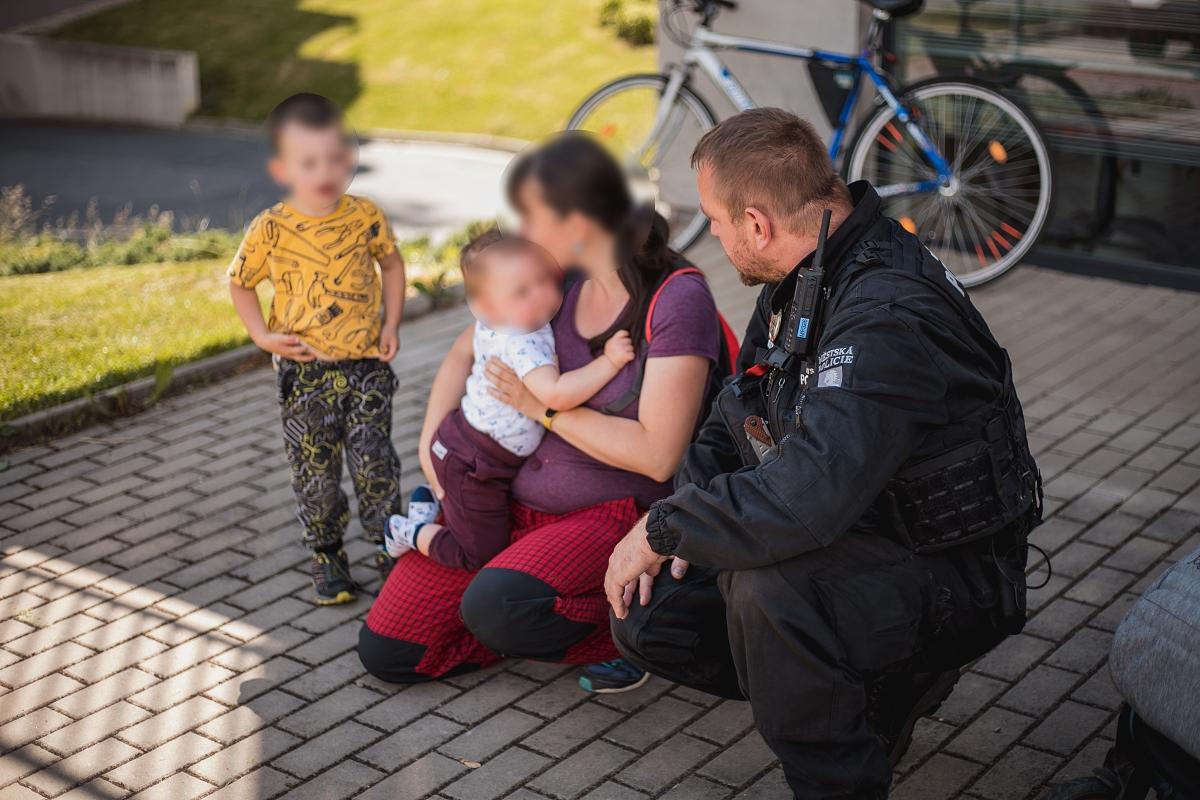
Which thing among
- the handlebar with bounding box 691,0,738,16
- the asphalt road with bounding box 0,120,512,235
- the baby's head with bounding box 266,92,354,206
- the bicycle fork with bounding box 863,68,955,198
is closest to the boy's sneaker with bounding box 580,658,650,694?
the baby's head with bounding box 266,92,354,206

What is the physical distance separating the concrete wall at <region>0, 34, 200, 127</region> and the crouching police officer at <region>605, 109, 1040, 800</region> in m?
12.8

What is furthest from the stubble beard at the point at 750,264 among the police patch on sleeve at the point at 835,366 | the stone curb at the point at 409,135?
the stone curb at the point at 409,135

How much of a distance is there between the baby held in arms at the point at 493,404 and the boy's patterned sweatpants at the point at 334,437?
0.28 m

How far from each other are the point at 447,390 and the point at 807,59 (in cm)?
392

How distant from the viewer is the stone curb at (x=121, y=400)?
5.44 m

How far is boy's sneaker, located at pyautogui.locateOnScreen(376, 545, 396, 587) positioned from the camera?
431 centimetres

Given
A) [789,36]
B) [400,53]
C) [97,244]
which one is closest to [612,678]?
[789,36]

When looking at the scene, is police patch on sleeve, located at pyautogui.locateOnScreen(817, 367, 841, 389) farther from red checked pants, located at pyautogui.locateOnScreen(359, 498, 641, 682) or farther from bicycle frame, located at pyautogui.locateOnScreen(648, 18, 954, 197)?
bicycle frame, located at pyautogui.locateOnScreen(648, 18, 954, 197)

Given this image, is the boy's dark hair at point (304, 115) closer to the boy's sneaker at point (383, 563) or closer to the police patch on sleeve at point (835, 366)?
the boy's sneaker at point (383, 563)

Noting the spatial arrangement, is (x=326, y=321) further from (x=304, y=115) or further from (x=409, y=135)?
(x=409, y=135)

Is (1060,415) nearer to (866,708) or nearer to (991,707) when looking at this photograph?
(991,707)

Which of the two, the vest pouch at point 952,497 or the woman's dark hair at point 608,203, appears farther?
the woman's dark hair at point 608,203

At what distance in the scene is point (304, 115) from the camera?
12.6 ft

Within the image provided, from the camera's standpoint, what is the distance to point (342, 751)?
3412 mm
